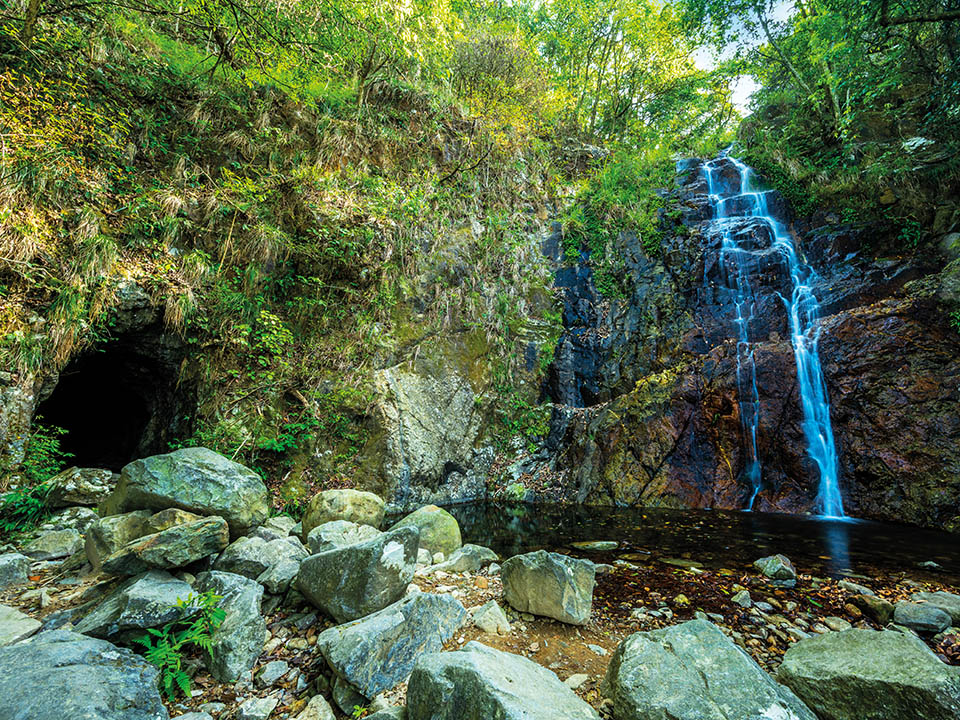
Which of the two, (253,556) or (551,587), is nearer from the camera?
(551,587)

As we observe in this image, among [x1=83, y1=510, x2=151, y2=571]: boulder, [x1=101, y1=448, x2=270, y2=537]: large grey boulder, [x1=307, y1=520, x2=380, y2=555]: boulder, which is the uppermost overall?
[x1=101, y1=448, x2=270, y2=537]: large grey boulder

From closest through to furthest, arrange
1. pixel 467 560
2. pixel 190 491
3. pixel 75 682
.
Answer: pixel 75 682
pixel 190 491
pixel 467 560

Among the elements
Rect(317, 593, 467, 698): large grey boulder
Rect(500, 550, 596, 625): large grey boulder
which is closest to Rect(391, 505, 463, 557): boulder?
Rect(500, 550, 596, 625): large grey boulder

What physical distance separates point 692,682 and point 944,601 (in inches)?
125

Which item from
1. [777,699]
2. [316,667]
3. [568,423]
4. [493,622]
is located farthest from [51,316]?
[568,423]

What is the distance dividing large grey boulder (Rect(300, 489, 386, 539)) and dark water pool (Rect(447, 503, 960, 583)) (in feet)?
4.65

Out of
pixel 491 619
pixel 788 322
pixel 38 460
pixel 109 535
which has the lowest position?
pixel 491 619

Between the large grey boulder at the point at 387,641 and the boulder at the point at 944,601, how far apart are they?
3.80 metres

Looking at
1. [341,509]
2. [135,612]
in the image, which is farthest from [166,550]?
[341,509]

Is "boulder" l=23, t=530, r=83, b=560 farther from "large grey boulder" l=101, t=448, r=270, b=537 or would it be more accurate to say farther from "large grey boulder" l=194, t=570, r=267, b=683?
"large grey boulder" l=194, t=570, r=267, b=683

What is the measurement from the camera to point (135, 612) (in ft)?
6.88

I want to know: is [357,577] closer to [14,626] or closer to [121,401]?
[14,626]

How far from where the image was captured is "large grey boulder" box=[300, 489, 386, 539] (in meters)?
5.00

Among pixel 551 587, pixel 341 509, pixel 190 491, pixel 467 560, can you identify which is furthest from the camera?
pixel 341 509
